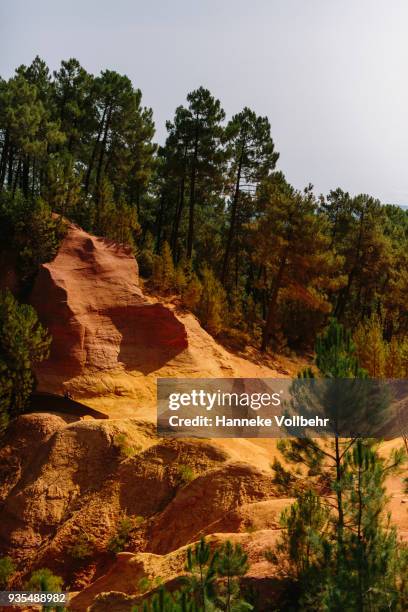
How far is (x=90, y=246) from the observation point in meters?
24.6

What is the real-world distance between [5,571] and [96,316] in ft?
36.4

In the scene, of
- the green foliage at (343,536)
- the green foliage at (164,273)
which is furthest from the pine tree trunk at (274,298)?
the green foliage at (343,536)

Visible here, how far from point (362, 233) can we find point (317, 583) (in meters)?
29.8

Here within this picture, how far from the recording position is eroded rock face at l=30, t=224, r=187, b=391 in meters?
21.2

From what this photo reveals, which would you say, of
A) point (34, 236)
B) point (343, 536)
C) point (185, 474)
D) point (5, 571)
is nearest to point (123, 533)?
point (185, 474)

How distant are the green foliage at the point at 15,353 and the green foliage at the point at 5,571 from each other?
4425 millimetres

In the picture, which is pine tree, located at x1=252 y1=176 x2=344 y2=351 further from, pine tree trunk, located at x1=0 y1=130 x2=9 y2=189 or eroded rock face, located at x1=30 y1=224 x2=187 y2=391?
pine tree trunk, located at x1=0 y1=130 x2=9 y2=189

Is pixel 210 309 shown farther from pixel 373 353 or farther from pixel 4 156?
pixel 4 156

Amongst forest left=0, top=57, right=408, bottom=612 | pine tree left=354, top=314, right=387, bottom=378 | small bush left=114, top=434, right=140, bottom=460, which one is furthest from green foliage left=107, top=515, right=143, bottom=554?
pine tree left=354, top=314, right=387, bottom=378

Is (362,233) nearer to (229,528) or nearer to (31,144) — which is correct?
(31,144)

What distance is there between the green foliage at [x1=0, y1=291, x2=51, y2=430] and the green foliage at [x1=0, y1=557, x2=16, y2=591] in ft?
14.5

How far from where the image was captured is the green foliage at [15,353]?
57.8 feet

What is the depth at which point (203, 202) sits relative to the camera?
1458 inches

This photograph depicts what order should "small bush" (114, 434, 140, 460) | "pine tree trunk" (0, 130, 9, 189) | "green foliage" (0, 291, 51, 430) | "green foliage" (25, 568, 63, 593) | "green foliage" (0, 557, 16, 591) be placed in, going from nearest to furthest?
"green foliage" (25, 568, 63, 593), "green foliage" (0, 557, 16, 591), "small bush" (114, 434, 140, 460), "green foliage" (0, 291, 51, 430), "pine tree trunk" (0, 130, 9, 189)
